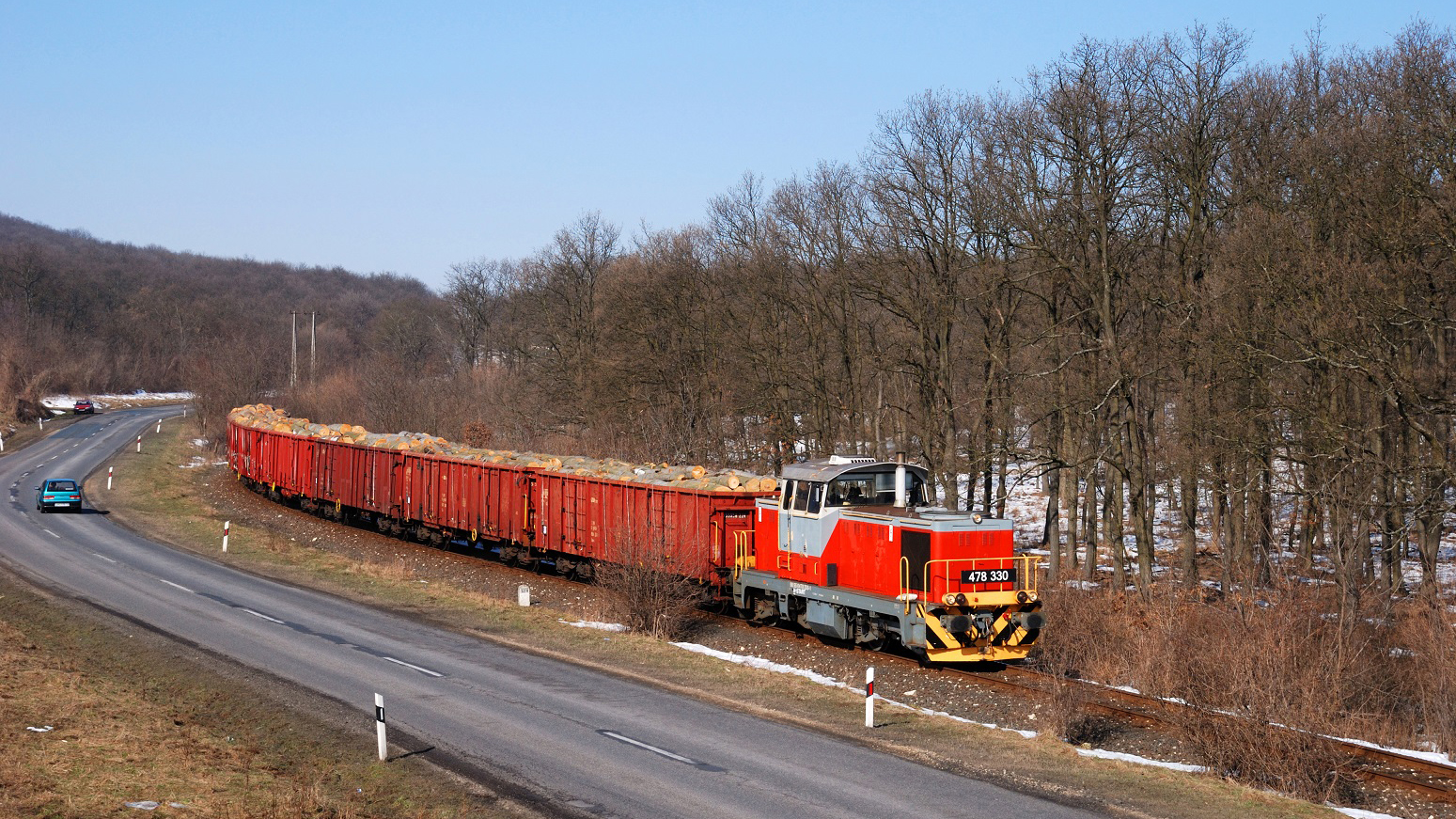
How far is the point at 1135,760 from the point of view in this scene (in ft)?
44.5

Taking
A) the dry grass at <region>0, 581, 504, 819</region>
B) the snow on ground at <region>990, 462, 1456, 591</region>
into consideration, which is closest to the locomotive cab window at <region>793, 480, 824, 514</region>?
the dry grass at <region>0, 581, 504, 819</region>

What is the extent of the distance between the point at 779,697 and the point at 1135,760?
525 cm

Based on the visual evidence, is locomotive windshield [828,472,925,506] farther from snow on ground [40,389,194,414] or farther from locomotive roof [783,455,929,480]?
snow on ground [40,389,194,414]

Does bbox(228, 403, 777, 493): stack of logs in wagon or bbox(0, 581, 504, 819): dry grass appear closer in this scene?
bbox(0, 581, 504, 819): dry grass

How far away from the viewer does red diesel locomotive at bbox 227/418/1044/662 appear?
1800 centimetres

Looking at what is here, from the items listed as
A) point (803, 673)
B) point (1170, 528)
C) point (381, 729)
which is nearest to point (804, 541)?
point (803, 673)

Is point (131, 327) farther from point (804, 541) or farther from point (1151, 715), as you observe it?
point (1151, 715)

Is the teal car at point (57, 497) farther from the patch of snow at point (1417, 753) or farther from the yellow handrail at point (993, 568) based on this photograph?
the patch of snow at point (1417, 753)

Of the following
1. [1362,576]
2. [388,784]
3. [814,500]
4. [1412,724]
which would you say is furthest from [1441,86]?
[388,784]

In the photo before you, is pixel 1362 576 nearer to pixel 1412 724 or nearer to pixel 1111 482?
pixel 1111 482

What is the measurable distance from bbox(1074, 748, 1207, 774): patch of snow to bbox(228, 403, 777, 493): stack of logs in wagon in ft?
36.8

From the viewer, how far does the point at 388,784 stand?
39.9ft

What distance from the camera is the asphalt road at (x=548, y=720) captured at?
11.8 metres

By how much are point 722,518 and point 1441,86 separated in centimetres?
1909
